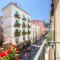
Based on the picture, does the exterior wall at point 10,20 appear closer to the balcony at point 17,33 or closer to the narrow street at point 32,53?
the balcony at point 17,33

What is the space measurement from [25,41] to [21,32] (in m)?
0.11

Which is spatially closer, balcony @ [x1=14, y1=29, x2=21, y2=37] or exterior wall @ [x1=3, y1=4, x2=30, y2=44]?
exterior wall @ [x1=3, y1=4, x2=30, y2=44]

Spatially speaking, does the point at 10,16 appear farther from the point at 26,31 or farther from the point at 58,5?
the point at 58,5

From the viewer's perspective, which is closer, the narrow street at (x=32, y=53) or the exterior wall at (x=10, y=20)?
the exterior wall at (x=10, y=20)

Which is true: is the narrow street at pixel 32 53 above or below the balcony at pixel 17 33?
below

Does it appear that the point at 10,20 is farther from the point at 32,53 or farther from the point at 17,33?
the point at 32,53

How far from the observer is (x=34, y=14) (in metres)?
3.95

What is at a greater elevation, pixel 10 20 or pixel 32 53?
pixel 10 20

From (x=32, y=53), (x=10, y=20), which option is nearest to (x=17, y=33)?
(x=10, y=20)

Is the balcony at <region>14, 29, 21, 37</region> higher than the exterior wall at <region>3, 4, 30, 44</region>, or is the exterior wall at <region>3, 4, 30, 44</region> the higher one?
the exterior wall at <region>3, 4, 30, 44</region>

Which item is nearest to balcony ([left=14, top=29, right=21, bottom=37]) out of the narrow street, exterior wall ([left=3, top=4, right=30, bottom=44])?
exterior wall ([left=3, top=4, right=30, bottom=44])

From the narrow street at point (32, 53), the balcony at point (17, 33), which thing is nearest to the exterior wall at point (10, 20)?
the balcony at point (17, 33)

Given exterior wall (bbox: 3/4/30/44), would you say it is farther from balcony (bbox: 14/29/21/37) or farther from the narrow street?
the narrow street

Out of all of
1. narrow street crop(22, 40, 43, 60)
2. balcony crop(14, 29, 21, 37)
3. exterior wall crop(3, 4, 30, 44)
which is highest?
exterior wall crop(3, 4, 30, 44)
